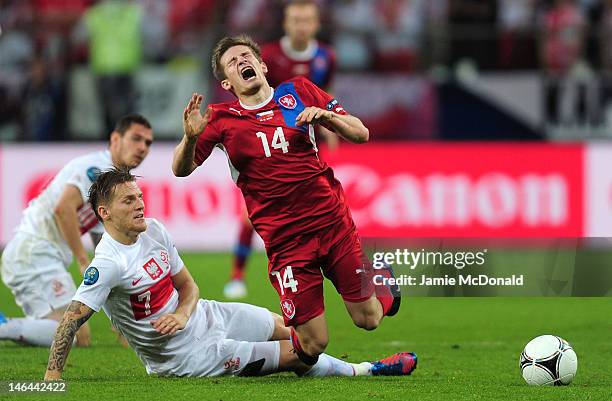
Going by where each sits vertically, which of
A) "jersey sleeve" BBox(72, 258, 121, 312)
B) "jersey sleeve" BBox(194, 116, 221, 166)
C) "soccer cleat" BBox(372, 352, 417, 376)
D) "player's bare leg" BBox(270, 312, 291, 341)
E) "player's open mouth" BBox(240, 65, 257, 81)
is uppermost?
"player's open mouth" BBox(240, 65, 257, 81)

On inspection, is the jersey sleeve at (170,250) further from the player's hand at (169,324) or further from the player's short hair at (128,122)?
the player's short hair at (128,122)

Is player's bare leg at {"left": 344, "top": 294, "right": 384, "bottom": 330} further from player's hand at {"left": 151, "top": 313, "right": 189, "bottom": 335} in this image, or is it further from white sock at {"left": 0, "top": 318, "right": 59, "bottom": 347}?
white sock at {"left": 0, "top": 318, "right": 59, "bottom": 347}

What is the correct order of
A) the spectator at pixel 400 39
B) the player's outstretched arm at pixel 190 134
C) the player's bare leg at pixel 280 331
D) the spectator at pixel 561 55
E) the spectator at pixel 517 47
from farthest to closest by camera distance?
the spectator at pixel 517 47 → the spectator at pixel 400 39 → the spectator at pixel 561 55 → the player's bare leg at pixel 280 331 → the player's outstretched arm at pixel 190 134

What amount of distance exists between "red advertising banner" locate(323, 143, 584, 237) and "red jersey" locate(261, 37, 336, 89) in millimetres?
2951

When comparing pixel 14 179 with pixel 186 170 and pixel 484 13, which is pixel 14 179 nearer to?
pixel 484 13

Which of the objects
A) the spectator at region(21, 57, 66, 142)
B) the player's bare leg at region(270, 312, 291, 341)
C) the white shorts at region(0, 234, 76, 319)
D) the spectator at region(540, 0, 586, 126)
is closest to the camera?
the player's bare leg at region(270, 312, 291, 341)

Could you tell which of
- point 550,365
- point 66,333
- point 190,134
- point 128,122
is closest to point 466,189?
point 128,122

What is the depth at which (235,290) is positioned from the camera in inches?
446

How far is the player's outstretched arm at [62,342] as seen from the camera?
6242 mm

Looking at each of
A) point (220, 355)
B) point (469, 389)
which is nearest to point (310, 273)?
point (220, 355)

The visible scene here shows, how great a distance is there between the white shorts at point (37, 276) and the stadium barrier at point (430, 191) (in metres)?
5.44

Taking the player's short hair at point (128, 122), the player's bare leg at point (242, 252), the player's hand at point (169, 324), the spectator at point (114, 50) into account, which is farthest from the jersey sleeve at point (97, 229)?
the spectator at point (114, 50)

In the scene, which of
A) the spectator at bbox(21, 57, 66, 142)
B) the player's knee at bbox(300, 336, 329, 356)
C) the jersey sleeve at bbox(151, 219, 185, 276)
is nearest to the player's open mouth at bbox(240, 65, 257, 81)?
the jersey sleeve at bbox(151, 219, 185, 276)

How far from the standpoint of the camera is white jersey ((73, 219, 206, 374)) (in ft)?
21.0
